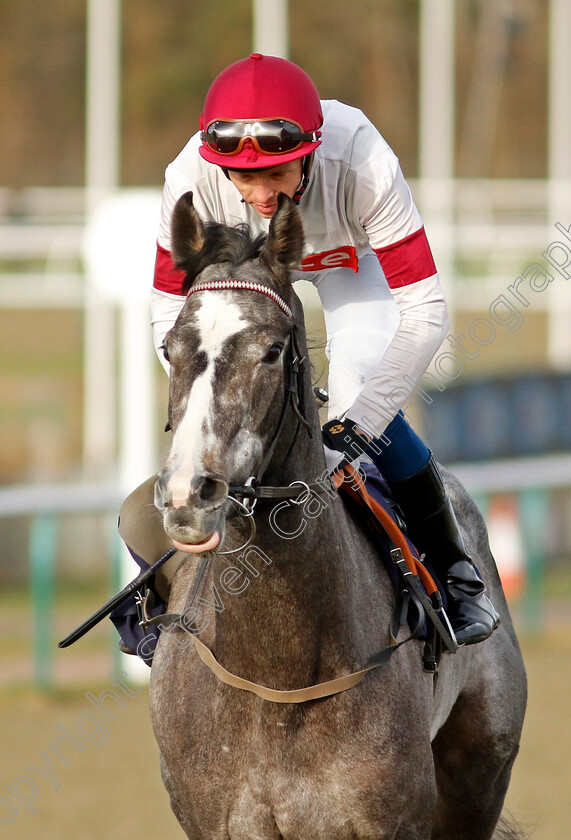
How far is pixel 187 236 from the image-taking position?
2.81 metres

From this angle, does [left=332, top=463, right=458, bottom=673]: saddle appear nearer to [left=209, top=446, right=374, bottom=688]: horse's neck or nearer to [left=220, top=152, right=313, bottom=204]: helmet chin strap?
[left=209, top=446, right=374, bottom=688]: horse's neck

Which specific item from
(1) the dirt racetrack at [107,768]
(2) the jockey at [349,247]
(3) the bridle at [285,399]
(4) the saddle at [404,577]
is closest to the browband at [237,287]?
(3) the bridle at [285,399]

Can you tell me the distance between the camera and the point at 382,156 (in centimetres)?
316

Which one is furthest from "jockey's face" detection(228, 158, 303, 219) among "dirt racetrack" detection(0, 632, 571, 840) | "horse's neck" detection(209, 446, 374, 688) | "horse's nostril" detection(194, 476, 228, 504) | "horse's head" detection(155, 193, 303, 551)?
"dirt racetrack" detection(0, 632, 571, 840)

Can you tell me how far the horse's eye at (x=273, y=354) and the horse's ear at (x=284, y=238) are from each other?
0.23 metres

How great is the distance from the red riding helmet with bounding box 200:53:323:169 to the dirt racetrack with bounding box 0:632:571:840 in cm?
287

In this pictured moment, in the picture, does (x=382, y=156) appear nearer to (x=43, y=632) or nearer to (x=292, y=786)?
(x=292, y=786)

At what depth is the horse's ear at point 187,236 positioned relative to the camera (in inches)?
109

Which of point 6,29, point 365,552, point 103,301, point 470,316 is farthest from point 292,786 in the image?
point 6,29

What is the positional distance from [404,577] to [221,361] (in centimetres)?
100

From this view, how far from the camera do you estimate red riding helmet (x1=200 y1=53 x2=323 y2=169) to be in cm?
290

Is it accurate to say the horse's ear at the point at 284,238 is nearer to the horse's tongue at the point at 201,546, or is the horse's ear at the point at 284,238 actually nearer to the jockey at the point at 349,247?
the jockey at the point at 349,247

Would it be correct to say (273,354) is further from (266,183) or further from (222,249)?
(266,183)

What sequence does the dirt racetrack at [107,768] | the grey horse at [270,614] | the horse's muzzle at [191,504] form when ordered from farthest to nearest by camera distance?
the dirt racetrack at [107,768]
the grey horse at [270,614]
the horse's muzzle at [191,504]
